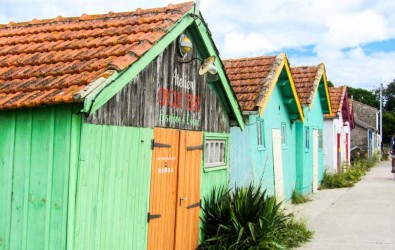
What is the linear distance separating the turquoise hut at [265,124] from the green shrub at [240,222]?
6.36ft

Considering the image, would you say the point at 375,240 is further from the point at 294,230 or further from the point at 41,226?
the point at 41,226

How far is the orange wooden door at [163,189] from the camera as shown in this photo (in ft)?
20.1

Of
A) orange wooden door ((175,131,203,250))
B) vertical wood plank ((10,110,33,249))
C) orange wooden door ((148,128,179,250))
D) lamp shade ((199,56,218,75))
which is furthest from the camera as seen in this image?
orange wooden door ((175,131,203,250))

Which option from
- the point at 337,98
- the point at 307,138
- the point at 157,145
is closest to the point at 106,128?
the point at 157,145

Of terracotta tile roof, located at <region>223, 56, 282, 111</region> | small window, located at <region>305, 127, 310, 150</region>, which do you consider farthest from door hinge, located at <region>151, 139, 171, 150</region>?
small window, located at <region>305, 127, 310, 150</region>

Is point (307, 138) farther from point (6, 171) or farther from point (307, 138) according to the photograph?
point (6, 171)

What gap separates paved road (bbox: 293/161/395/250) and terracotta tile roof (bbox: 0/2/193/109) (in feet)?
16.8

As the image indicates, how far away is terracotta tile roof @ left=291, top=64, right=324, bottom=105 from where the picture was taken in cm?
1555

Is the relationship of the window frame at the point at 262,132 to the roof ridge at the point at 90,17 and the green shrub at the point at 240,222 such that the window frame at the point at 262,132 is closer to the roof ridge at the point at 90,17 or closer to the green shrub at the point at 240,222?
the green shrub at the point at 240,222

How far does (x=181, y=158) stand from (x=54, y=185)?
8.61 feet

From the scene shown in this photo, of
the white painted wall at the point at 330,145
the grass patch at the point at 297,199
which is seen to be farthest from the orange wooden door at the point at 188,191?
the white painted wall at the point at 330,145

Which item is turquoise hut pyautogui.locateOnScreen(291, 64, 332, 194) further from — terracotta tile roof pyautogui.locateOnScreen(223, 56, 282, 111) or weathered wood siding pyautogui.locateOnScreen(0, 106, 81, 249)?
weathered wood siding pyautogui.locateOnScreen(0, 106, 81, 249)

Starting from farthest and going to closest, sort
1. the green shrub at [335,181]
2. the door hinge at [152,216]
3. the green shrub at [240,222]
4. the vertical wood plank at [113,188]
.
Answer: the green shrub at [335,181]
the green shrub at [240,222]
the door hinge at [152,216]
the vertical wood plank at [113,188]

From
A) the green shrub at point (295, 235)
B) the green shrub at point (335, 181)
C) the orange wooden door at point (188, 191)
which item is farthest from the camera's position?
the green shrub at point (335, 181)
